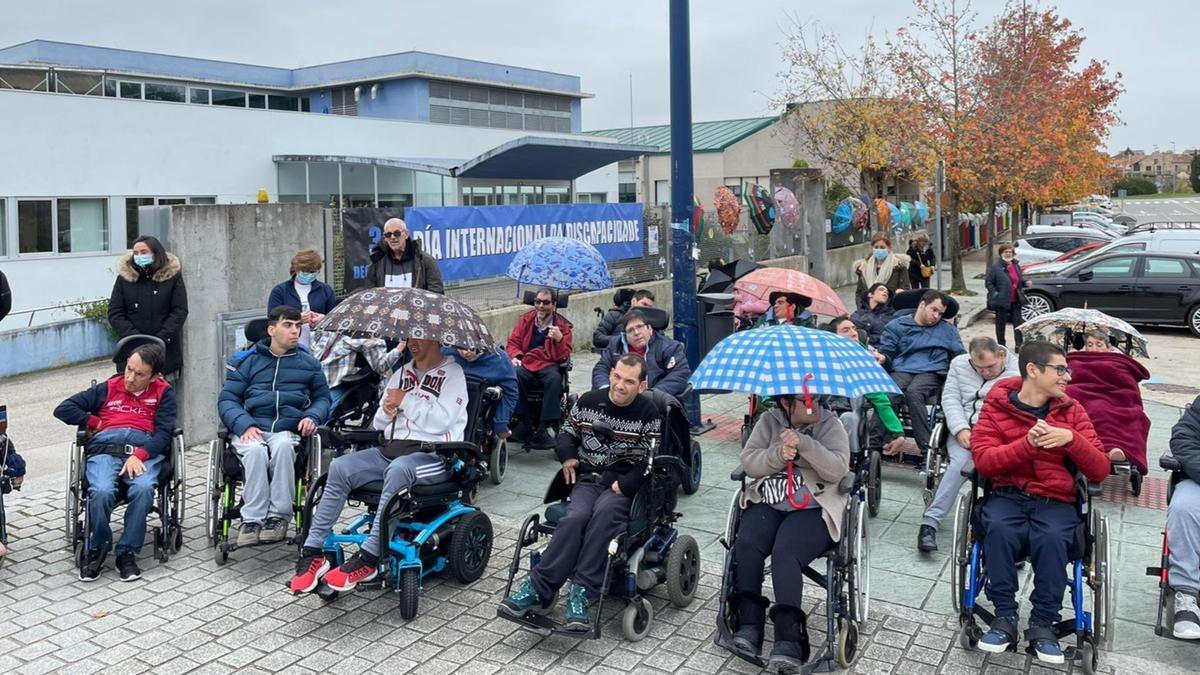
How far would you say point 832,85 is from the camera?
1159 inches

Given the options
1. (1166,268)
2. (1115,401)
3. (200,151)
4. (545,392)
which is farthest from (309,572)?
(200,151)

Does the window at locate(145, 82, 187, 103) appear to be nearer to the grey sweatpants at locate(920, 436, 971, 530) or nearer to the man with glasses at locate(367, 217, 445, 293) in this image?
the man with glasses at locate(367, 217, 445, 293)

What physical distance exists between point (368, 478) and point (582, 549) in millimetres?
1415

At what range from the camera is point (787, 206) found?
2320cm

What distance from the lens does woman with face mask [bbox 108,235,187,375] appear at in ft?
27.5

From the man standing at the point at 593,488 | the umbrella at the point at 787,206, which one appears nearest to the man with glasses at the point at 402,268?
the man standing at the point at 593,488

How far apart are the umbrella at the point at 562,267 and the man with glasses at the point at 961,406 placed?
3.43 m

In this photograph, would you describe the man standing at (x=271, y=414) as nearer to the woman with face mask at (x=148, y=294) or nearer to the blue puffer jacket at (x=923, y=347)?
the woman with face mask at (x=148, y=294)

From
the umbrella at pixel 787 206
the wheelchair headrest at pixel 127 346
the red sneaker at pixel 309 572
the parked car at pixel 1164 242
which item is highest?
the umbrella at pixel 787 206

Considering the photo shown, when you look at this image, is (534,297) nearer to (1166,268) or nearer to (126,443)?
(126,443)

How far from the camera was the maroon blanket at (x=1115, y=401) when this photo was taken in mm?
7191

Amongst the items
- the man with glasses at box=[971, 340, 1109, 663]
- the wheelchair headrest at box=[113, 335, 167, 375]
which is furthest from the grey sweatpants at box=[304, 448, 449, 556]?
the man with glasses at box=[971, 340, 1109, 663]

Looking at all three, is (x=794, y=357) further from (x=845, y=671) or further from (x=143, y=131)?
(x=143, y=131)

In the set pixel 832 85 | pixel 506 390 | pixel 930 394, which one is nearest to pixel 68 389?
pixel 506 390
